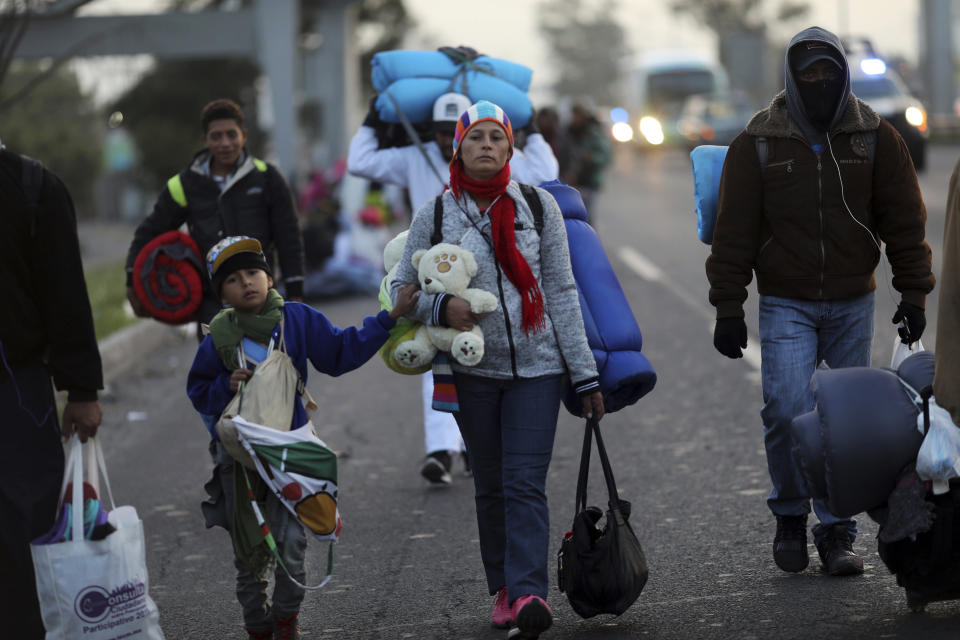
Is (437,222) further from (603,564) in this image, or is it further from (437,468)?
(437,468)

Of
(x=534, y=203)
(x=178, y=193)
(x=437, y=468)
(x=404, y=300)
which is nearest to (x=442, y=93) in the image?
(x=178, y=193)

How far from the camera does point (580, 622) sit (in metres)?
4.98

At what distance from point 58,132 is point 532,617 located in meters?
42.0

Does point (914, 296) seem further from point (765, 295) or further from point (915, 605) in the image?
point (915, 605)

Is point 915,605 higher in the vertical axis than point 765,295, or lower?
lower

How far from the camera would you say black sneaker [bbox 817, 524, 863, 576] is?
522cm

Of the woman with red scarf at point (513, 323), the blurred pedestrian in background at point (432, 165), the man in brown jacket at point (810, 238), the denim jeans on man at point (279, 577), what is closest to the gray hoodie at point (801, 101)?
the man in brown jacket at point (810, 238)

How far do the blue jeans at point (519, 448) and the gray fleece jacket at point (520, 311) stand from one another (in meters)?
0.07

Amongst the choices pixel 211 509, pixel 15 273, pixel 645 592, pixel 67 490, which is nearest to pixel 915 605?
pixel 645 592

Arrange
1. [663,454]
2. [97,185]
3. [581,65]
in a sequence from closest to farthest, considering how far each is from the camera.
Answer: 1. [663,454]
2. [97,185]
3. [581,65]

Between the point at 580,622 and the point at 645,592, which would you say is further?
the point at 645,592

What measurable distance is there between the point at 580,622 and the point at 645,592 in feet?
1.35


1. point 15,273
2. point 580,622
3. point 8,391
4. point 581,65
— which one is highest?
point 581,65

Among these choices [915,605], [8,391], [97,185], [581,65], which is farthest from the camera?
[581,65]
